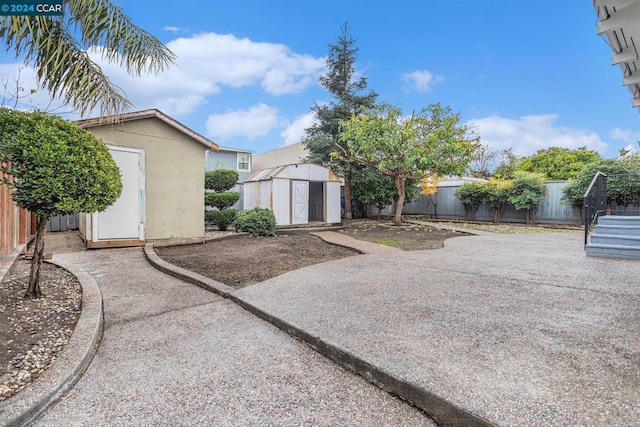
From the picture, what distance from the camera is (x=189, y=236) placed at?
880cm

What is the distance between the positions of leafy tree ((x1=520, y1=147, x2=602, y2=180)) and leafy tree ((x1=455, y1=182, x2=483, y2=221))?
10435 mm

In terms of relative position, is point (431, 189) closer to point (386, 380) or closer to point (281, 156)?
point (281, 156)

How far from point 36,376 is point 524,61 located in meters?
14.2

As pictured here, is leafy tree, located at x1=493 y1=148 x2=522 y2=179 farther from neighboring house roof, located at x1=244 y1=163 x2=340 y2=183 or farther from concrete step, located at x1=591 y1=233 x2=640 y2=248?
concrete step, located at x1=591 y1=233 x2=640 y2=248

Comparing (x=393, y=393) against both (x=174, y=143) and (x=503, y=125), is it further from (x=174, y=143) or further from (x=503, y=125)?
(x=503, y=125)

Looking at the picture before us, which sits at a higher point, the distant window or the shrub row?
the distant window

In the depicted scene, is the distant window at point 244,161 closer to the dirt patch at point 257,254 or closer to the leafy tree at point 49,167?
the dirt patch at point 257,254

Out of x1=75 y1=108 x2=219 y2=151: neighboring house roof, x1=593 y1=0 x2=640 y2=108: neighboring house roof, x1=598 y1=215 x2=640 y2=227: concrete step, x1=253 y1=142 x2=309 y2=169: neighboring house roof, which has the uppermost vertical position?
x1=253 y1=142 x2=309 y2=169: neighboring house roof

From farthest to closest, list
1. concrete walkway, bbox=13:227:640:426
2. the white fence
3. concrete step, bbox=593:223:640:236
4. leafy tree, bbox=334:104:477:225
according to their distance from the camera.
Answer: the white fence, leafy tree, bbox=334:104:477:225, concrete step, bbox=593:223:640:236, concrete walkway, bbox=13:227:640:426

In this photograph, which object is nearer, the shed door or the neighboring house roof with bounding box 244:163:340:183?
the neighboring house roof with bounding box 244:163:340:183

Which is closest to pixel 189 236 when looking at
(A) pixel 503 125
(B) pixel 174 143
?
(B) pixel 174 143

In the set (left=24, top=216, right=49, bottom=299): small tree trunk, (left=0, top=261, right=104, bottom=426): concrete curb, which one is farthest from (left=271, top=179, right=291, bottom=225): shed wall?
(left=0, top=261, right=104, bottom=426): concrete curb

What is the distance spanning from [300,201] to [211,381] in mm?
11069

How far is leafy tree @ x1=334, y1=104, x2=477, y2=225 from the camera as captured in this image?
1141cm
